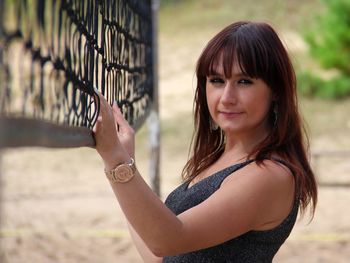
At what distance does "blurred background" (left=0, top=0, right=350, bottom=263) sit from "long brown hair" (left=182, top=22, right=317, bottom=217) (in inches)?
21.4

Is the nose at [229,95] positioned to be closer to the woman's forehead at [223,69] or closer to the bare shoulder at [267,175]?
the woman's forehead at [223,69]

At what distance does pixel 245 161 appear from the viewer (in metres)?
2.16

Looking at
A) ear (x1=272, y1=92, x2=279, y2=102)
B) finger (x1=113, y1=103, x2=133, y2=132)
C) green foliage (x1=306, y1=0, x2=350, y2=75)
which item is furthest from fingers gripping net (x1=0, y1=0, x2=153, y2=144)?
green foliage (x1=306, y1=0, x2=350, y2=75)

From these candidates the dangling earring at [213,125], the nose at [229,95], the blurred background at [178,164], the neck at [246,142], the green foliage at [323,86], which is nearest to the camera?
the nose at [229,95]

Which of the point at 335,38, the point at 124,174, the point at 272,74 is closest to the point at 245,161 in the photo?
the point at 272,74

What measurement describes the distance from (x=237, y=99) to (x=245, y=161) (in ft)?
0.46

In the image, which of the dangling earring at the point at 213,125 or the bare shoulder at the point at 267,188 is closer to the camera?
the bare shoulder at the point at 267,188

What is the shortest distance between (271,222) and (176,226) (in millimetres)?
325

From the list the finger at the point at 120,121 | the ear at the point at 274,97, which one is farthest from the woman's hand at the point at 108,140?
the ear at the point at 274,97

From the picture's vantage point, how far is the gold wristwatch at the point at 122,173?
6.04 ft

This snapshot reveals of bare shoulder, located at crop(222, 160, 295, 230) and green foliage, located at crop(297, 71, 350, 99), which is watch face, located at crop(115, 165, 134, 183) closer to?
bare shoulder, located at crop(222, 160, 295, 230)

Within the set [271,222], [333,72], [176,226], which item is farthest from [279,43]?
[333,72]

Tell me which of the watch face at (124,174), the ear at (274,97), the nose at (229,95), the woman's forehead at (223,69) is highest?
the woman's forehead at (223,69)

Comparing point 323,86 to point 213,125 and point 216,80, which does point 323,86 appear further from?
point 216,80
